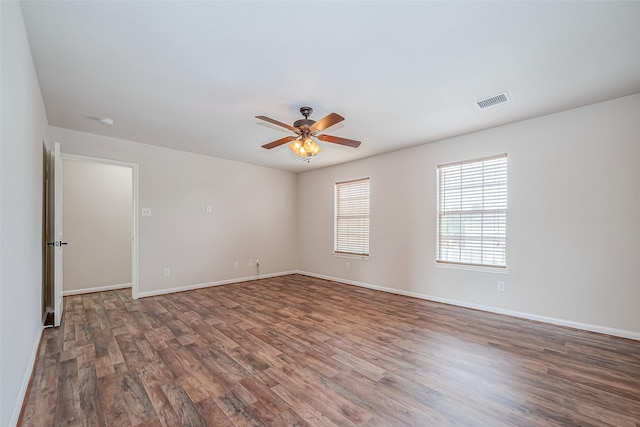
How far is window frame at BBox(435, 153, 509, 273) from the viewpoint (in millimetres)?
3746

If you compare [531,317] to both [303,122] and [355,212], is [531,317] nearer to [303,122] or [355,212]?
[355,212]

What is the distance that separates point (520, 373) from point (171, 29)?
3.75 meters

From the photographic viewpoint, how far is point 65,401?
1.89 m

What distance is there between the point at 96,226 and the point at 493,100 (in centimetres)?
648

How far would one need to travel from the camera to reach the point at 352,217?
5746mm

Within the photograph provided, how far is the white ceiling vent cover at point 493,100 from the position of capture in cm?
289

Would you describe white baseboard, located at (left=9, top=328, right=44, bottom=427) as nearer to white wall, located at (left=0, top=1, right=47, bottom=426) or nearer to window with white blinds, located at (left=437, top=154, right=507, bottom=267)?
white wall, located at (left=0, top=1, right=47, bottom=426)

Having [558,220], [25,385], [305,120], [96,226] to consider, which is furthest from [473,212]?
[96,226]

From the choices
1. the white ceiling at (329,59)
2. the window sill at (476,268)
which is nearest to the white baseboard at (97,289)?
the white ceiling at (329,59)

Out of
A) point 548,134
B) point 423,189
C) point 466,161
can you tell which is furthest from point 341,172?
point 548,134

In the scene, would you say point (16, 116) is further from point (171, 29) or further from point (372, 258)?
point (372, 258)

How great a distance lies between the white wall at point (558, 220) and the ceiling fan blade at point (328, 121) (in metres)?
2.39

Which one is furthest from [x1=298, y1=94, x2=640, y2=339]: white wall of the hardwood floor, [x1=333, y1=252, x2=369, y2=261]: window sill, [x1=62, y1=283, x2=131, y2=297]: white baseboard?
[x1=62, y1=283, x2=131, y2=297]: white baseboard

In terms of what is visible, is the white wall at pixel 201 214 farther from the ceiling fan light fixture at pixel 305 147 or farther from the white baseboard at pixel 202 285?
the ceiling fan light fixture at pixel 305 147
